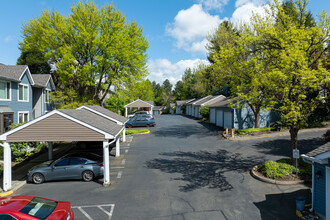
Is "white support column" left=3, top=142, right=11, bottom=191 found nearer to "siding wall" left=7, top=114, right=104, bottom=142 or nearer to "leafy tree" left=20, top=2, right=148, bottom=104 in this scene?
"siding wall" left=7, top=114, right=104, bottom=142

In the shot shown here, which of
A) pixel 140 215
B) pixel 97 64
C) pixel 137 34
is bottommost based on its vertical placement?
pixel 140 215

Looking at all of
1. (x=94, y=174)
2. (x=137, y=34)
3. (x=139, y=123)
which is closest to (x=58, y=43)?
(x=137, y=34)

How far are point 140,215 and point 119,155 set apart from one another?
32.0 ft

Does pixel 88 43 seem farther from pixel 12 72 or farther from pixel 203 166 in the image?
pixel 203 166

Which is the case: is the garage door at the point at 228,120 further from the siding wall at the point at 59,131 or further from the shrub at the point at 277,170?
the siding wall at the point at 59,131

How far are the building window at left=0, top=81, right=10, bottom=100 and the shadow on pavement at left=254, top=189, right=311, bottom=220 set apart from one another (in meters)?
23.2

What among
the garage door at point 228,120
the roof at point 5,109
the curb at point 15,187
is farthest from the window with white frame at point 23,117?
the garage door at point 228,120

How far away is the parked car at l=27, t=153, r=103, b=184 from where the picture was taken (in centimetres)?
1236

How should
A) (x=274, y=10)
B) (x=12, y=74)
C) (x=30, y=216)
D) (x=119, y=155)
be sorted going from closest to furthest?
1. (x=30, y=216)
2. (x=274, y=10)
3. (x=119, y=155)
4. (x=12, y=74)

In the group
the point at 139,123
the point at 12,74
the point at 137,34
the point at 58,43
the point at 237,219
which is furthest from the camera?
the point at 139,123

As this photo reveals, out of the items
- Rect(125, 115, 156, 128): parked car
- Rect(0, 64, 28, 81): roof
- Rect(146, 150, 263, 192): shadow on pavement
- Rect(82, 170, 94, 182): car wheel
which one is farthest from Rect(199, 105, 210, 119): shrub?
Rect(82, 170, 94, 182): car wheel

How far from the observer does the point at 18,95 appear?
22844 mm

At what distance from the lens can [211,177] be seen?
484 inches

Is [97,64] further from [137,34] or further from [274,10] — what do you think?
[274,10]
